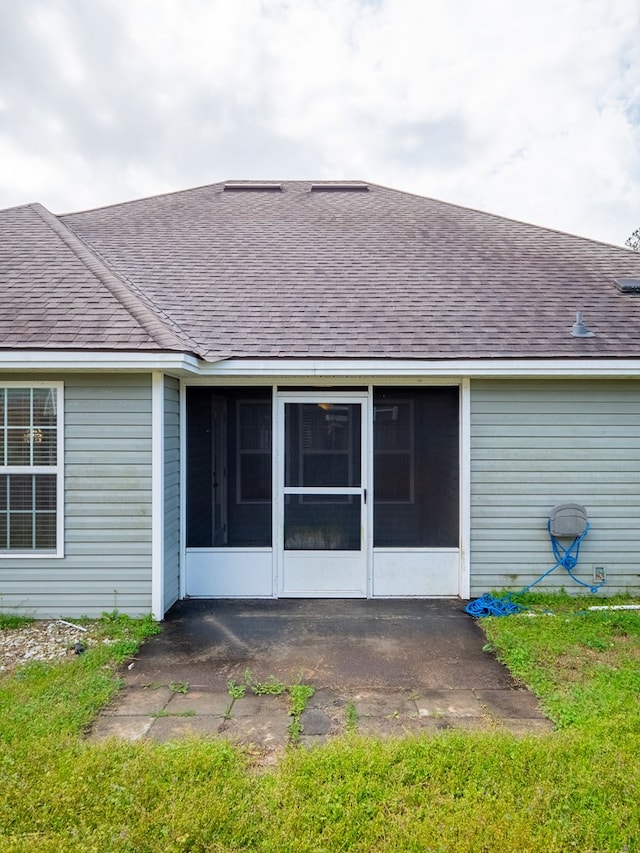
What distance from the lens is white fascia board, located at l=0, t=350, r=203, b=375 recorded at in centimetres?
459

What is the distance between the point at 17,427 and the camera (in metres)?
4.90

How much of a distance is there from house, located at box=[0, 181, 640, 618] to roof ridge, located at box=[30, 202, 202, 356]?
5 centimetres

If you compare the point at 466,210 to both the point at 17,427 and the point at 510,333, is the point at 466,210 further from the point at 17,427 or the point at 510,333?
the point at 17,427

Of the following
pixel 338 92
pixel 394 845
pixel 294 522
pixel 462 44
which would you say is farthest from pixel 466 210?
pixel 394 845

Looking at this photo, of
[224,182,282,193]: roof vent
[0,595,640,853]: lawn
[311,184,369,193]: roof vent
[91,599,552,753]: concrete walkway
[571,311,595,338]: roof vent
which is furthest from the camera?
[311,184,369,193]: roof vent

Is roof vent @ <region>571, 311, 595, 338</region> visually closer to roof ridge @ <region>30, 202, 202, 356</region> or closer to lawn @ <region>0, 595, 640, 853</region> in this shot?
lawn @ <region>0, 595, 640, 853</region>

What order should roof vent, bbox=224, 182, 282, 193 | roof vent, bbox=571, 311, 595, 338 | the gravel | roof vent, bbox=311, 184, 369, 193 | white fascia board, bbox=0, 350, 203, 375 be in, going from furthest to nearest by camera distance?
roof vent, bbox=311, 184, 369, 193 → roof vent, bbox=224, 182, 282, 193 → roof vent, bbox=571, 311, 595, 338 → white fascia board, bbox=0, 350, 203, 375 → the gravel

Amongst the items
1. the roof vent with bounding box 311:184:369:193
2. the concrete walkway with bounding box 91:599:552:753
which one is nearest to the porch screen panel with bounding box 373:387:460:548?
the concrete walkway with bounding box 91:599:552:753

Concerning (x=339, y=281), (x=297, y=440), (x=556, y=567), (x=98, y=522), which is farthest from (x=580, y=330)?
(x=98, y=522)

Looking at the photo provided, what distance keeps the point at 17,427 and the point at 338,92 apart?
33.6 ft

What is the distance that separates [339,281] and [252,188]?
4695 mm

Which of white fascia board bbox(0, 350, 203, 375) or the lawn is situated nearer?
the lawn

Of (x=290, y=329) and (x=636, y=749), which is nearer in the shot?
(x=636, y=749)

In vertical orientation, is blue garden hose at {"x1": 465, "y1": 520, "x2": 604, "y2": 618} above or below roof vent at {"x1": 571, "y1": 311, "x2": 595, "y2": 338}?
below
